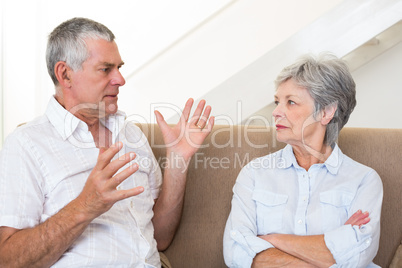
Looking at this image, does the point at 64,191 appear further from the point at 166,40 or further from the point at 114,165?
the point at 166,40

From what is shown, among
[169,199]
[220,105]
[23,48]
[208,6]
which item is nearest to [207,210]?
[169,199]

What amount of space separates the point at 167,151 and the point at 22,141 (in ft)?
1.76

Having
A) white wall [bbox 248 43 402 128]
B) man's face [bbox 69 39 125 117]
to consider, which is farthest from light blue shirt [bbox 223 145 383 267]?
white wall [bbox 248 43 402 128]

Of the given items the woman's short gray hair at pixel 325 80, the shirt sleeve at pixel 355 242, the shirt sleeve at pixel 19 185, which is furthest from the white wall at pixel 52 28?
the shirt sleeve at pixel 355 242

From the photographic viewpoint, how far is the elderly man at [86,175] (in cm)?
141

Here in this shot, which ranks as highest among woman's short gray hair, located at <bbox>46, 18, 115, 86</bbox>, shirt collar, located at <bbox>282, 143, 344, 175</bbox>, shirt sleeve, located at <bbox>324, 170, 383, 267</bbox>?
woman's short gray hair, located at <bbox>46, 18, 115, 86</bbox>

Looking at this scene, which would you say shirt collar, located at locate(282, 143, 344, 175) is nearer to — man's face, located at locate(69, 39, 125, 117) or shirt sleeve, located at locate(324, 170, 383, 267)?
shirt sleeve, located at locate(324, 170, 383, 267)

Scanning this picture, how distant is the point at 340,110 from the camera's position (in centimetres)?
179

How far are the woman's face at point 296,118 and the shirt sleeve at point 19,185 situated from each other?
85 centimetres

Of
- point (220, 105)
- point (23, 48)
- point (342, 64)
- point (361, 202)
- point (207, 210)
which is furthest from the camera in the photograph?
point (23, 48)

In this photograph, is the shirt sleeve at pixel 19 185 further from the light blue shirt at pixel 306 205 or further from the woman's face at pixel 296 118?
the woman's face at pixel 296 118

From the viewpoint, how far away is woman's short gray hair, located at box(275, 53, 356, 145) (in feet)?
5.69

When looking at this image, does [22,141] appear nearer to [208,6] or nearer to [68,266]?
[68,266]

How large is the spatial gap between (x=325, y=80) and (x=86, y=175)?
90 centimetres
